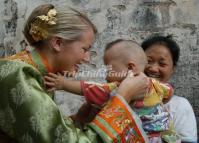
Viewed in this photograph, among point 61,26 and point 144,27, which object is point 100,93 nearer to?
point 61,26

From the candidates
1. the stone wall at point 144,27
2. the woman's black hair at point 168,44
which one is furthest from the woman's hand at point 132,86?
the stone wall at point 144,27

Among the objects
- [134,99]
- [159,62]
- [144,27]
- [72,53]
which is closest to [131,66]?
[134,99]

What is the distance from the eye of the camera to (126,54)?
8.07 ft

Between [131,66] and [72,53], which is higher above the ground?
[72,53]

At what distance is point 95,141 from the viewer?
2.03 meters

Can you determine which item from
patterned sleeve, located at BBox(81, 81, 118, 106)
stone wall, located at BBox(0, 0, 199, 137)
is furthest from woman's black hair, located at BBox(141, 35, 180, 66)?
patterned sleeve, located at BBox(81, 81, 118, 106)

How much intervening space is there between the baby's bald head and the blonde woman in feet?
0.48

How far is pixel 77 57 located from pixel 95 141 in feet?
1.30

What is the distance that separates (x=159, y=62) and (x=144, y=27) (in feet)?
1.76

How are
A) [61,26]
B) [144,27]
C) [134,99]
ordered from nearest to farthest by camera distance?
[61,26] < [134,99] < [144,27]

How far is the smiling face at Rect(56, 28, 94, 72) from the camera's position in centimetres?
220

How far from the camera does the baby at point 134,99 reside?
7.82 ft

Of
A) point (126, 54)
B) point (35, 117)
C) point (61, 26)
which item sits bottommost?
point (35, 117)

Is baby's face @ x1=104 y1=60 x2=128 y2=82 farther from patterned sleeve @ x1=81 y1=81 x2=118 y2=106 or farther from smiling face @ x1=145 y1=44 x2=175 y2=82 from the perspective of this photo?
smiling face @ x1=145 y1=44 x2=175 y2=82
